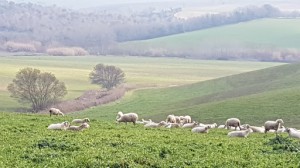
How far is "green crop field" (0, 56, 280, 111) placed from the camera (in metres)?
108

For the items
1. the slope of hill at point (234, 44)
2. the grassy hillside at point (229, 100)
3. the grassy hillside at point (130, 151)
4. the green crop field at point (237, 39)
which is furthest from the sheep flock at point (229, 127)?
the green crop field at point (237, 39)

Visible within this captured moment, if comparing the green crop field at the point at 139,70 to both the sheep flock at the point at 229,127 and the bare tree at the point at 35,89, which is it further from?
the sheep flock at the point at 229,127

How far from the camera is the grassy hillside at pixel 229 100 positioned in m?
52.3

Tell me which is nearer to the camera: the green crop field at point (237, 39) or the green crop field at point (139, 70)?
the green crop field at point (139, 70)

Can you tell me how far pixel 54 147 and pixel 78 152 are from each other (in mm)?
1592

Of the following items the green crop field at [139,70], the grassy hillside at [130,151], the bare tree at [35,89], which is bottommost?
the green crop field at [139,70]

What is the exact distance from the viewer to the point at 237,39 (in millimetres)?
181250

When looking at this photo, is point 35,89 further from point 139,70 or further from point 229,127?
point 139,70

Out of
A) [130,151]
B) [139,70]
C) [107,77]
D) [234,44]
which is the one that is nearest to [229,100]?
[130,151]

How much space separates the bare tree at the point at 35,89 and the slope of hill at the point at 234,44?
95.8 meters

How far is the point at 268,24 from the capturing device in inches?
7815

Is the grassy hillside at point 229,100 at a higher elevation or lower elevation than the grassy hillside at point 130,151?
lower

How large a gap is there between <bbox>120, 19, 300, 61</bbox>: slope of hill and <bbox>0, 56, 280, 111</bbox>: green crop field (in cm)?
1137

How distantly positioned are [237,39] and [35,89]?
378 feet
